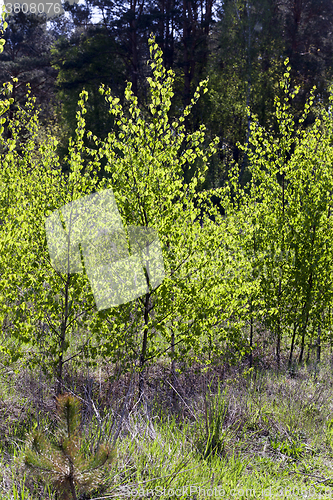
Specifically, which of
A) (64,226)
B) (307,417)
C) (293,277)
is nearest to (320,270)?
(293,277)

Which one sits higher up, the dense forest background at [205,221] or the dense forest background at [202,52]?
the dense forest background at [202,52]

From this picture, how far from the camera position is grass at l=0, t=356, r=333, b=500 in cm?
285

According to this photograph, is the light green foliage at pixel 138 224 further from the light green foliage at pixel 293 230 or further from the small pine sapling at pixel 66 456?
the small pine sapling at pixel 66 456

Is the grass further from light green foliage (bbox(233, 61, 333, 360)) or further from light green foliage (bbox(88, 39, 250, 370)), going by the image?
light green foliage (bbox(233, 61, 333, 360))

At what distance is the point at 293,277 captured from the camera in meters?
5.77

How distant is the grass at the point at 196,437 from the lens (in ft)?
9.36

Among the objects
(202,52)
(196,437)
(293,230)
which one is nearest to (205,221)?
(293,230)

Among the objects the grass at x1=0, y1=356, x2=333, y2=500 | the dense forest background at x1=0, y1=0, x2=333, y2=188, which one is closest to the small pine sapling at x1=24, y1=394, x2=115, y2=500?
the grass at x1=0, y1=356, x2=333, y2=500

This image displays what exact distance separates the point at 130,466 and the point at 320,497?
140 cm

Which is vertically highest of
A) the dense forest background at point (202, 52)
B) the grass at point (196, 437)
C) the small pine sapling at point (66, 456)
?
the dense forest background at point (202, 52)

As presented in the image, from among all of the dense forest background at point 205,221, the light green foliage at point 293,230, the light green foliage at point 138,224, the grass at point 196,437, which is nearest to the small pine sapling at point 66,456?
the grass at point 196,437

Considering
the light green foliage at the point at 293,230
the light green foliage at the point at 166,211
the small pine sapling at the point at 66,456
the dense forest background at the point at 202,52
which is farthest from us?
the dense forest background at the point at 202,52

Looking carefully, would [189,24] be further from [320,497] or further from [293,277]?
[320,497]

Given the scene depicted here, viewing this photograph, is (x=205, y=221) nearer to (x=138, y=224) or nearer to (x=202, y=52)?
(x=138, y=224)
